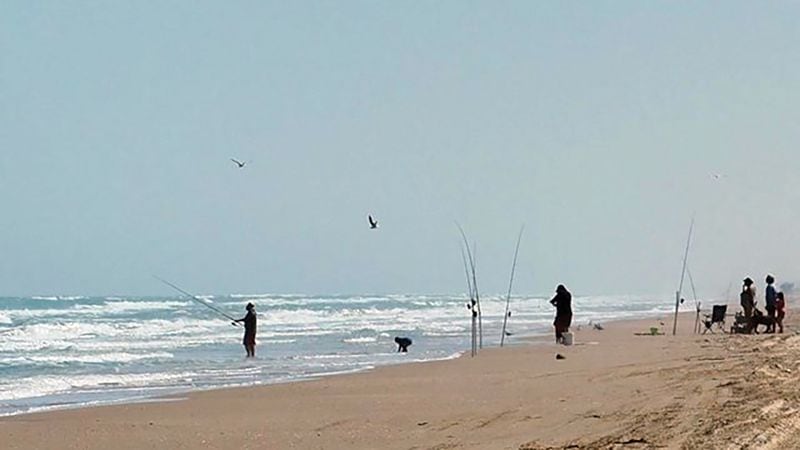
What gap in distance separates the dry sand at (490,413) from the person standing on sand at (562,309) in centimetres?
525

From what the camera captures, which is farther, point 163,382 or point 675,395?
point 163,382

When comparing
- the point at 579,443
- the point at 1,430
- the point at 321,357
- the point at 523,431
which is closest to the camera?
the point at 579,443

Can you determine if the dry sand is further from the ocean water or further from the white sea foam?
the white sea foam

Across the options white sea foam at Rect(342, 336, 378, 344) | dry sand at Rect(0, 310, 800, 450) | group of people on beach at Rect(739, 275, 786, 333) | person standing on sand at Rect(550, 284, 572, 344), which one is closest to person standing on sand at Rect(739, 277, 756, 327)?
group of people on beach at Rect(739, 275, 786, 333)

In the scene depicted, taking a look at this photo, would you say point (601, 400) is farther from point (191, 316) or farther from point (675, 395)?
point (191, 316)

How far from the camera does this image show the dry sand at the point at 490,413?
20.6ft

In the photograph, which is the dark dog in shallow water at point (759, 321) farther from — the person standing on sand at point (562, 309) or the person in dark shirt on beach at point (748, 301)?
the person standing on sand at point (562, 309)

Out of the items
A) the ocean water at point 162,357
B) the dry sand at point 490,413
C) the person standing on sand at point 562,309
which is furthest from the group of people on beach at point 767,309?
the dry sand at point 490,413

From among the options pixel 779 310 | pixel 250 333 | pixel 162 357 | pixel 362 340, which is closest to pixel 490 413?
pixel 250 333

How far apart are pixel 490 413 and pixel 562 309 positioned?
10499 millimetres

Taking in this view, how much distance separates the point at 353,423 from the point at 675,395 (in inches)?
92.7

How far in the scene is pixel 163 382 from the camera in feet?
46.4

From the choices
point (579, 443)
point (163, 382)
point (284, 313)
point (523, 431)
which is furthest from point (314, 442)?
point (284, 313)

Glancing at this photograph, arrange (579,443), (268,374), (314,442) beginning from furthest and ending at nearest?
(268,374), (314,442), (579,443)
